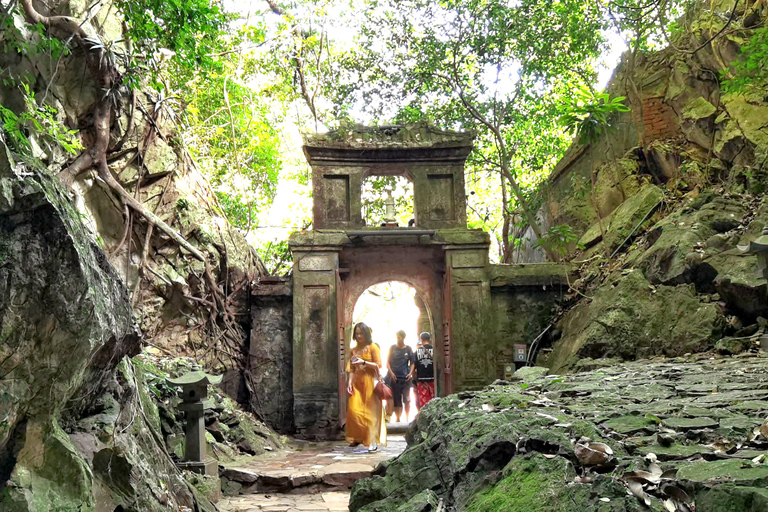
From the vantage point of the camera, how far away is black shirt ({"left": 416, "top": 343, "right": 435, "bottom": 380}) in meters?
10.9

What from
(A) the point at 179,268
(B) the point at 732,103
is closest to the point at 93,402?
(A) the point at 179,268

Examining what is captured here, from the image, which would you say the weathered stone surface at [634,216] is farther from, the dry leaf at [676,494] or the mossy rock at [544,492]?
the dry leaf at [676,494]

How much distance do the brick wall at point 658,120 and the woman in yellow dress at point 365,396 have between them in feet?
19.9

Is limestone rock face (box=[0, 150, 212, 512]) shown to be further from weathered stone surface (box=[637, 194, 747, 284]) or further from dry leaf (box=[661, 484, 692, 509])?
weathered stone surface (box=[637, 194, 747, 284])

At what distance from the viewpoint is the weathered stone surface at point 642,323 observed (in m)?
6.53

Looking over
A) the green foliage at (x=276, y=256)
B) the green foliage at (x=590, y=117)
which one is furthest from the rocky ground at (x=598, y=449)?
the green foliage at (x=276, y=256)

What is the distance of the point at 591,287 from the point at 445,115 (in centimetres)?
522

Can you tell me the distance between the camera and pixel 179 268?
31.3 ft

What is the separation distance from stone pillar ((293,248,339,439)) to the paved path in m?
1.71

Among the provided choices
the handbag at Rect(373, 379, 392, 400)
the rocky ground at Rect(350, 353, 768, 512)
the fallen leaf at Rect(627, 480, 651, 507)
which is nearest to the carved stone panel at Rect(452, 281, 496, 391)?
the handbag at Rect(373, 379, 392, 400)

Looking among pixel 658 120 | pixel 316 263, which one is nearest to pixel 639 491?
pixel 316 263

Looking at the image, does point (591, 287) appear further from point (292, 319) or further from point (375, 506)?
point (375, 506)

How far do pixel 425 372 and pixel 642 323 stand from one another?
4527 millimetres

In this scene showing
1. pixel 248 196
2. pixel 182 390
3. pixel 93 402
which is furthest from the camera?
pixel 248 196
